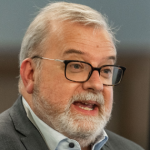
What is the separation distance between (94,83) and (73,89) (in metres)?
0.11

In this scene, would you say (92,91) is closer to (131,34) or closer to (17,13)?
(17,13)

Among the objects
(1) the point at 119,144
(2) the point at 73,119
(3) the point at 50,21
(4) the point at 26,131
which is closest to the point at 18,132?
(4) the point at 26,131

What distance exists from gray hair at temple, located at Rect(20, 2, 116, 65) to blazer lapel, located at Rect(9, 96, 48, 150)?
0.33m

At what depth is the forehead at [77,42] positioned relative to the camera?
47.1 inches

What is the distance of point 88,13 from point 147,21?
3.31ft

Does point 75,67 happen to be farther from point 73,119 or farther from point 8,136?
point 8,136

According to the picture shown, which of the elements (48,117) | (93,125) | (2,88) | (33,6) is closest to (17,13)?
(33,6)

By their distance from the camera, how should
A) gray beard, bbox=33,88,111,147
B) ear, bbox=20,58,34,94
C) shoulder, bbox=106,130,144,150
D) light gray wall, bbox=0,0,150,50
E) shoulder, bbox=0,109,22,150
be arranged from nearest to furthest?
1. shoulder, bbox=0,109,22,150
2. gray beard, bbox=33,88,111,147
3. ear, bbox=20,58,34,94
4. shoulder, bbox=106,130,144,150
5. light gray wall, bbox=0,0,150,50

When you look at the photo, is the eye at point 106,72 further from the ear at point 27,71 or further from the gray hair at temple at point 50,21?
the ear at point 27,71

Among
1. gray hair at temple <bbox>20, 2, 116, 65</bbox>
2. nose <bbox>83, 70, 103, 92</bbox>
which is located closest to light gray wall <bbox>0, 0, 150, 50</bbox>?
gray hair at temple <bbox>20, 2, 116, 65</bbox>

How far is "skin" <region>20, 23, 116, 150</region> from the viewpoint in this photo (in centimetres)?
117

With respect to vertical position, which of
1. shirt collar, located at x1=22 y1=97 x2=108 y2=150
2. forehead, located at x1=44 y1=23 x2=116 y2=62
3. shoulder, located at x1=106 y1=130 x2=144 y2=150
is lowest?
shoulder, located at x1=106 y1=130 x2=144 y2=150

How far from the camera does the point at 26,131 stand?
3.80ft

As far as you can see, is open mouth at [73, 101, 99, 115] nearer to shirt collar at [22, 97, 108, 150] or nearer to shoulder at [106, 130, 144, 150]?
shirt collar at [22, 97, 108, 150]
